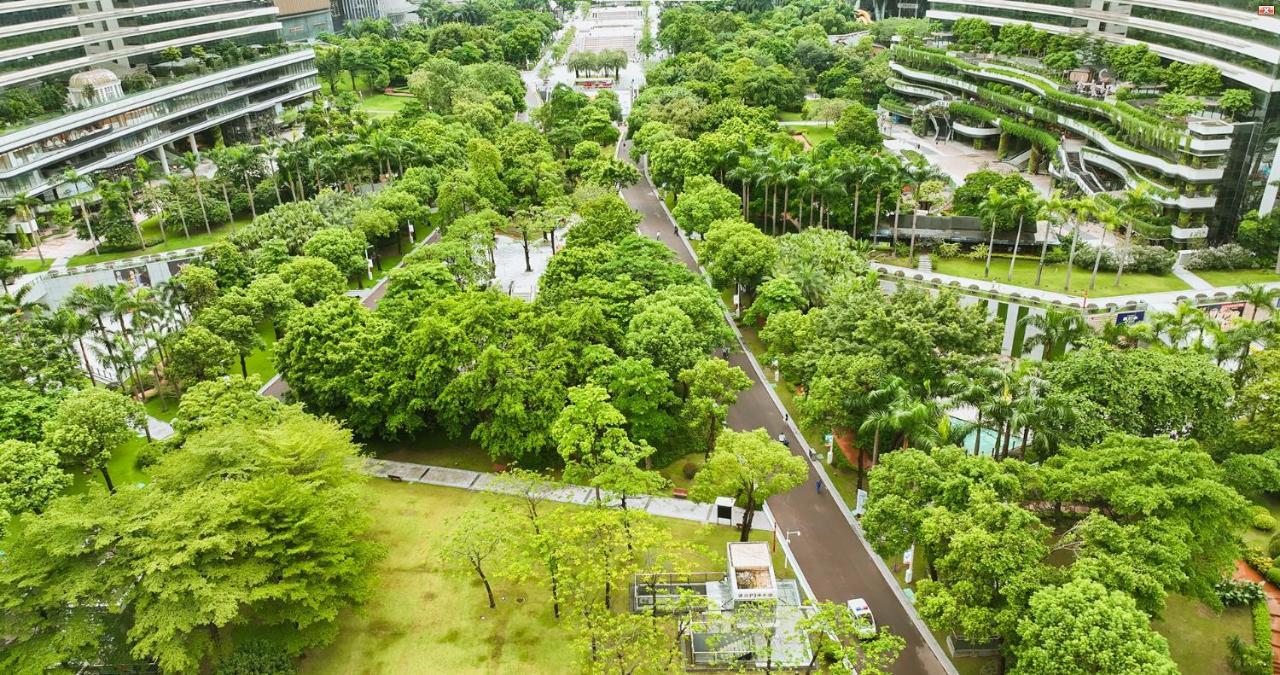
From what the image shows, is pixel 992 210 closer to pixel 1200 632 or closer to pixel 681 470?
pixel 681 470

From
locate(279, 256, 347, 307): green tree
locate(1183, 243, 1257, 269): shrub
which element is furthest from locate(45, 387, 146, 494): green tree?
locate(1183, 243, 1257, 269): shrub

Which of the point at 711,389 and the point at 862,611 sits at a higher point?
the point at 711,389

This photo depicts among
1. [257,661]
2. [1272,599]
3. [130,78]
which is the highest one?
[130,78]

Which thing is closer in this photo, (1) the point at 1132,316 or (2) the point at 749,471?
(2) the point at 749,471

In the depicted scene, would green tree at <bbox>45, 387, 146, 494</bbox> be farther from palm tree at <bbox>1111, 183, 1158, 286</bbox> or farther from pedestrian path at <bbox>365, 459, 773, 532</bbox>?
palm tree at <bbox>1111, 183, 1158, 286</bbox>

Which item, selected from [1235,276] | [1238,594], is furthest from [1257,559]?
[1235,276]

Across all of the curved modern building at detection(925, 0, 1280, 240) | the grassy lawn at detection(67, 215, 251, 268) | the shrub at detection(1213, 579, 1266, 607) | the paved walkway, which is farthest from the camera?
the grassy lawn at detection(67, 215, 251, 268)
